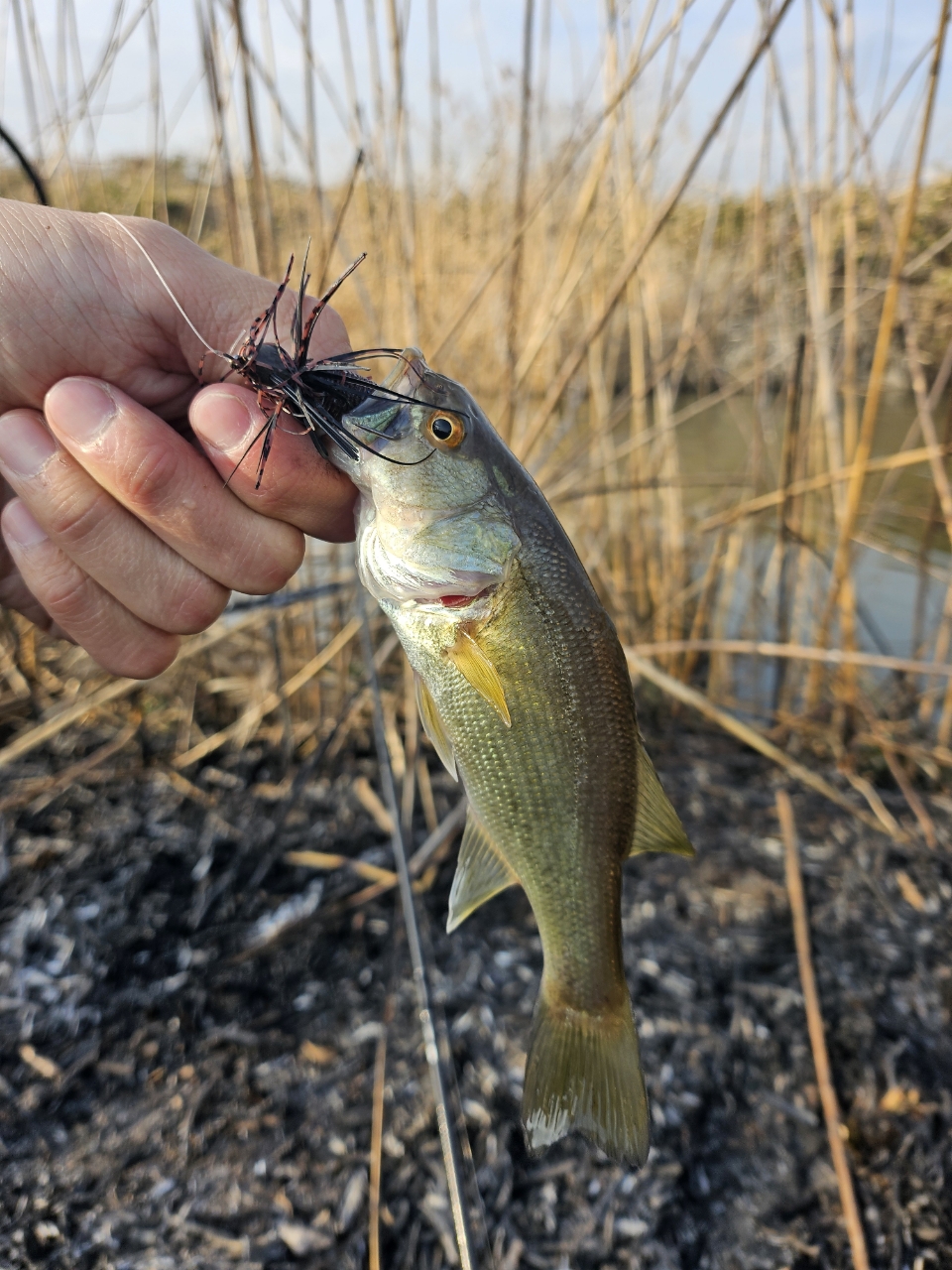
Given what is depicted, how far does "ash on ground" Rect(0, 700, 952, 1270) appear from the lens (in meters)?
2.04

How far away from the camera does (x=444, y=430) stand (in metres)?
1.29

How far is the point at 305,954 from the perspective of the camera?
9.11 feet

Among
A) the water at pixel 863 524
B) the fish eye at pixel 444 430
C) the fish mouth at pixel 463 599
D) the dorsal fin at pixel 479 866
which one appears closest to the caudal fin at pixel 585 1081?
the dorsal fin at pixel 479 866

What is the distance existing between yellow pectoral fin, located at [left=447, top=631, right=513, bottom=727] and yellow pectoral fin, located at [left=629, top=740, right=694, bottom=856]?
0.28 metres

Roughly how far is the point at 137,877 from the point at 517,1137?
1.67 meters

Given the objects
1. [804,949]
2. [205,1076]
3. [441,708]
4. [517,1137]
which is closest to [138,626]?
[441,708]

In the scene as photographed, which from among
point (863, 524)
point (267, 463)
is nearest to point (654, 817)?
point (267, 463)

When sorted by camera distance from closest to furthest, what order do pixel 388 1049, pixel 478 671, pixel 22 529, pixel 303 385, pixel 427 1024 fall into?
pixel 303 385 → pixel 478 671 → pixel 22 529 → pixel 427 1024 → pixel 388 1049

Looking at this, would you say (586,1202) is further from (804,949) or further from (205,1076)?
(205,1076)

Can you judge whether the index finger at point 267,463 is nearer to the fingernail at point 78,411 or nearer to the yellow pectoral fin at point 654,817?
the fingernail at point 78,411

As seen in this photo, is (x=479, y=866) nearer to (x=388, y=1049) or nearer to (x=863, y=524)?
(x=388, y=1049)

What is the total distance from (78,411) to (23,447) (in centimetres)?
15

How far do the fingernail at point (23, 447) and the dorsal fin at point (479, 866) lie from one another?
98cm

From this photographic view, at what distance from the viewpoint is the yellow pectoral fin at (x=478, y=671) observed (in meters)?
1.28
